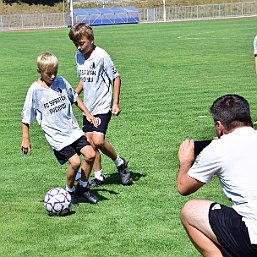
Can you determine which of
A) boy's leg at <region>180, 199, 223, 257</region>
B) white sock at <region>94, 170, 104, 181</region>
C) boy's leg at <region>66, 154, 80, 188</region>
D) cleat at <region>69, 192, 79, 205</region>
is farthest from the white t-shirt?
white sock at <region>94, 170, 104, 181</region>

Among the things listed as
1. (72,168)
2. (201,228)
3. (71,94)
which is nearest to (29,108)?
(71,94)

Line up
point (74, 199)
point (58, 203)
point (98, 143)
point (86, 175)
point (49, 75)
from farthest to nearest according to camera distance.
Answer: point (98, 143) → point (86, 175) → point (74, 199) → point (49, 75) → point (58, 203)

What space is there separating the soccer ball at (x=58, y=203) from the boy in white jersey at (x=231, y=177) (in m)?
2.43

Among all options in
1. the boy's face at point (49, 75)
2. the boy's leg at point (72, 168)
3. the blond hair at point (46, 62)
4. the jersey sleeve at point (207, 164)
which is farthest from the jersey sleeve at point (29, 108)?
the jersey sleeve at point (207, 164)

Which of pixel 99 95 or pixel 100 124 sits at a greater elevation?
pixel 99 95

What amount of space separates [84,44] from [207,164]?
3.76 m

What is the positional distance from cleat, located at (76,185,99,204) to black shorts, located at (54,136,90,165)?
0.43m

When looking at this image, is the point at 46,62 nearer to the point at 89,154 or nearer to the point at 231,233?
the point at 89,154

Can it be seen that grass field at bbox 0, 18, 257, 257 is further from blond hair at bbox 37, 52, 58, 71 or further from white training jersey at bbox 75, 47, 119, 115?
blond hair at bbox 37, 52, 58, 71

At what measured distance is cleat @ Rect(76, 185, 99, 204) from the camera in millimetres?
7875

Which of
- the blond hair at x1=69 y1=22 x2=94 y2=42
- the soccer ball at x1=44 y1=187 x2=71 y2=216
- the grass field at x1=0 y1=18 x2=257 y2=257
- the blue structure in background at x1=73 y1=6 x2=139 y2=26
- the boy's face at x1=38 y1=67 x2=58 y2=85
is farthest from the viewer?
the blue structure in background at x1=73 y1=6 x2=139 y2=26

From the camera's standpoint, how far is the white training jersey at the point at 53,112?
7.64m

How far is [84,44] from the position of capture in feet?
27.4

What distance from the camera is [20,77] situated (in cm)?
2181
